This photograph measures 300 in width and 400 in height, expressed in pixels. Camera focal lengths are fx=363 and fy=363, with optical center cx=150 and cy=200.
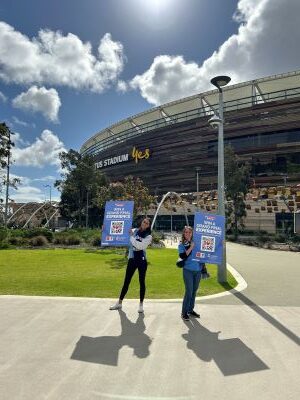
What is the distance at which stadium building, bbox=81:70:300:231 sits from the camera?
166 ft

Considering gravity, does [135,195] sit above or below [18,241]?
above

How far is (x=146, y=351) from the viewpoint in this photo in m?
5.11

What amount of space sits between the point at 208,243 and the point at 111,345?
12.1 feet

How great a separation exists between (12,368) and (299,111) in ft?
173

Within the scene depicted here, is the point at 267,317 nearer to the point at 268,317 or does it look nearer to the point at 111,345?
the point at 268,317

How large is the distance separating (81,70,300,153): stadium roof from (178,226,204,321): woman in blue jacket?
1829 inches

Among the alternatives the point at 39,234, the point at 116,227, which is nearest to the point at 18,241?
the point at 39,234

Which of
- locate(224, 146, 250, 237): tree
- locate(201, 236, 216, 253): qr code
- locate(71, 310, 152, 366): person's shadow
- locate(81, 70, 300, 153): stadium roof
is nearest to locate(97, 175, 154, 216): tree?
locate(224, 146, 250, 237): tree

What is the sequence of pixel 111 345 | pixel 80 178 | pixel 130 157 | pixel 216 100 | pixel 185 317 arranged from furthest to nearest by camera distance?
1. pixel 130 157
2. pixel 216 100
3. pixel 80 178
4. pixel 185 317
5. pixel 111 345

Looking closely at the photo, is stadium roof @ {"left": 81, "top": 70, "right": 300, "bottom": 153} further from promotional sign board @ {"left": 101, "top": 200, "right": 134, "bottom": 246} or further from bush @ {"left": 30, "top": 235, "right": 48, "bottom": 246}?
promotional sign board @ {"left": 101, "top": 200, "right": 134, "bottom": 246}

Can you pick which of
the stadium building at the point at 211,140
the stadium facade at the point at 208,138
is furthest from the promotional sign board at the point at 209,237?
the stadium facade at the point at 208,138

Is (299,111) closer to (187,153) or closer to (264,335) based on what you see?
(187,153)

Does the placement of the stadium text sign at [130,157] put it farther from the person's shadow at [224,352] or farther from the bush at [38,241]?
the person's shadow at [224,352]

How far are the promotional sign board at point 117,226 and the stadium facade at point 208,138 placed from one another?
3529 centimetres
